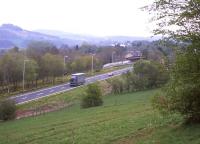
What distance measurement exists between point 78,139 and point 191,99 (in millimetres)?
7191

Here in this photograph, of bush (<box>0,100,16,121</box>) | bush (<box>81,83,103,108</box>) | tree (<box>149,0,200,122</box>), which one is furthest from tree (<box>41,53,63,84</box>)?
tree (<box>149,0,200,122</box>)

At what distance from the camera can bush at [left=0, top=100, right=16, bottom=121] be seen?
5199cm

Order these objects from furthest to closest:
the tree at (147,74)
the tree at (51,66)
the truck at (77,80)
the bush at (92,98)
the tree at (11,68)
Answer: the tree at (51,66)
the tree at (11,68)
the truck at (77,80)
the tree at (147,74)
the bush at (92,98)

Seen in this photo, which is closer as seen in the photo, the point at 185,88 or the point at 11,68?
the point at 185,88

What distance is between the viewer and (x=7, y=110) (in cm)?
5234

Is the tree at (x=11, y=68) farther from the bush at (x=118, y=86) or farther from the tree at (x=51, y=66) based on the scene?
the bush at (x=118, y=86)

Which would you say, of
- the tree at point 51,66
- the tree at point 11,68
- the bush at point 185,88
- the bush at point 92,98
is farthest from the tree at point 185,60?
the tree at point 51,66

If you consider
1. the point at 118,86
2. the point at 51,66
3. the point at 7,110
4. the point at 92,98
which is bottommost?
the point at 7,110

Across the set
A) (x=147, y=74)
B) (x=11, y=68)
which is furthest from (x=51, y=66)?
(x=147, y=74)

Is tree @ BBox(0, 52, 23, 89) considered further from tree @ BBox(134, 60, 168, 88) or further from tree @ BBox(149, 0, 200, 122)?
tree @ BBox(149, 0, 200, 122)

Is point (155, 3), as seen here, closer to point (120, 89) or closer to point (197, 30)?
point (197, 30)

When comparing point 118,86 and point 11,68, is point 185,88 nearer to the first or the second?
point 118,86

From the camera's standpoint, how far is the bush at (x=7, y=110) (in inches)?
2047

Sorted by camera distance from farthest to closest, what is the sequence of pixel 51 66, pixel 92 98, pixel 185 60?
pixel 51 66
pixel 92 98
pixel 185 60
